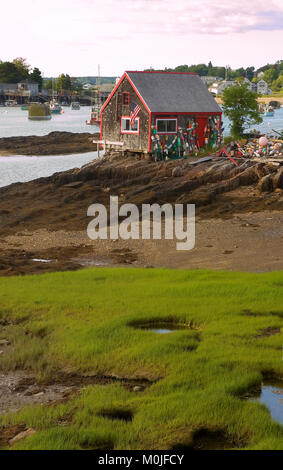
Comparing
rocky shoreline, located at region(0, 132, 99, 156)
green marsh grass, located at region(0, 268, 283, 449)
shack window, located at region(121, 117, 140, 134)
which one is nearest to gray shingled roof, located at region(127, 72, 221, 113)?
shack window, located at region(121, 117, 140, 134)

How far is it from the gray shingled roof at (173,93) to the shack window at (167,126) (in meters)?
0.79

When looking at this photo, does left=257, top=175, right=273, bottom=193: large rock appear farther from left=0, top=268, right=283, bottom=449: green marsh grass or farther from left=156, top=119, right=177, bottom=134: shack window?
left=0, top=268, right=283, bottom=449: green marsh grass

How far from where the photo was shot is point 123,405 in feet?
34.0

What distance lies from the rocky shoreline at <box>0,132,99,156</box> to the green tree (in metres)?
29.5

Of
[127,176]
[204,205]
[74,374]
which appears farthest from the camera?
[127,176]

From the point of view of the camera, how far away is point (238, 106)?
5497 cm

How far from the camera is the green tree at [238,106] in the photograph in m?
54.0

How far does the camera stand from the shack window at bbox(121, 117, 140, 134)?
47750 mm

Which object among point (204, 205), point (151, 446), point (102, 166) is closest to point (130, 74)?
point (102, 166)

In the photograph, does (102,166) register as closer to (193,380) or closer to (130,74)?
(130,74)

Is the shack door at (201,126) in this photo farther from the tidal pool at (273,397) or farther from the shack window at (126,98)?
the tidal pool at (273,397)

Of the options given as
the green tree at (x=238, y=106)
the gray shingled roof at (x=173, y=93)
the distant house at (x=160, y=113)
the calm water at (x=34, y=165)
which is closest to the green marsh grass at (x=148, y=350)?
the distant house at (x=160, y=113)

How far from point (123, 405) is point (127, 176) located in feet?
110

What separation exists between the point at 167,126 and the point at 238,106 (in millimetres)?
10899
